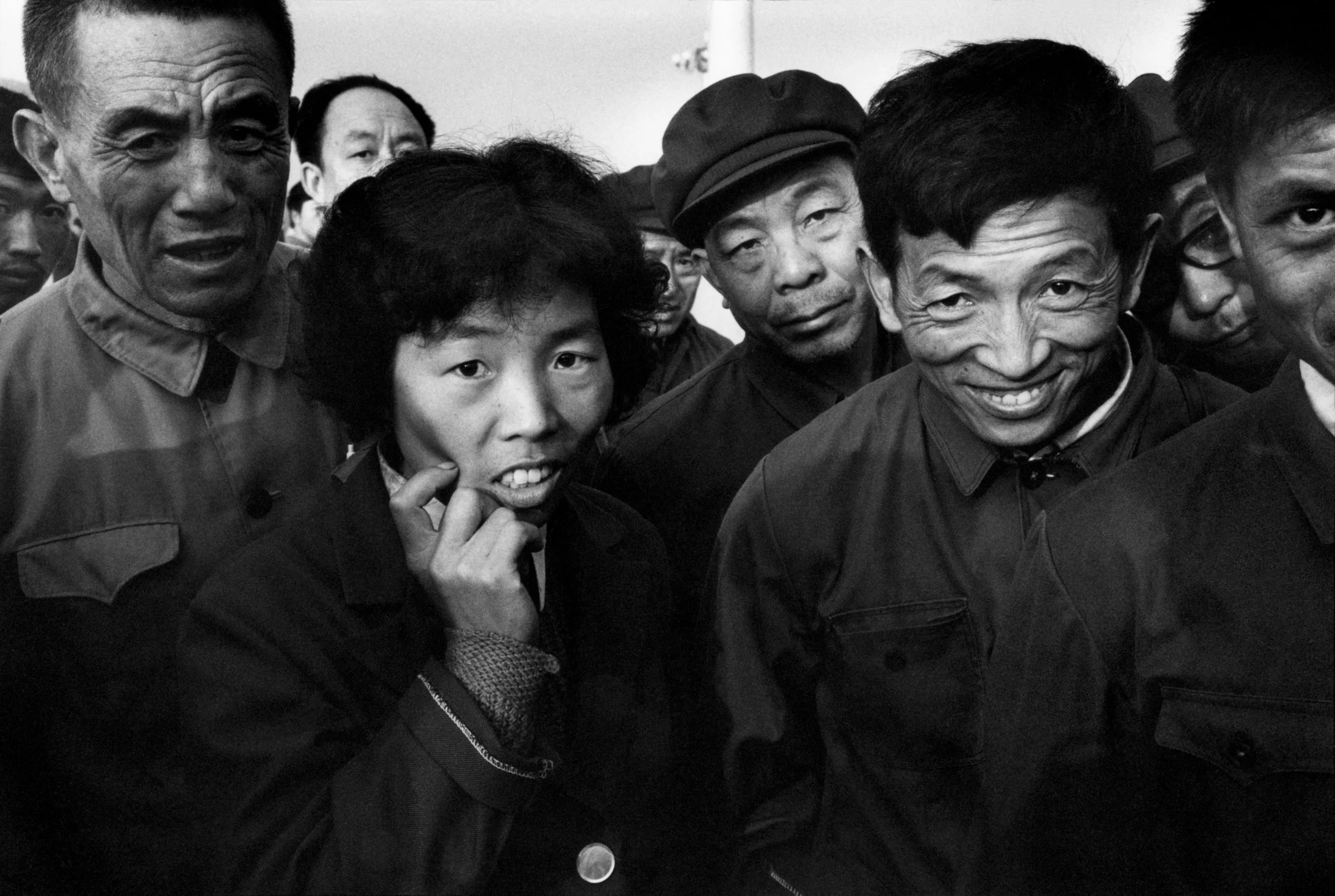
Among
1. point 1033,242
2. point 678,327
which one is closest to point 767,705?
point 1033,242

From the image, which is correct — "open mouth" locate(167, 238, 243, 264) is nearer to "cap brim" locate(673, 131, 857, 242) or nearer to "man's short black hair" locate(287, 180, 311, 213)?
"cap brim" locate(673, 131, 857, 242)

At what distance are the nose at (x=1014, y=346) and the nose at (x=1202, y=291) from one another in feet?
1.60

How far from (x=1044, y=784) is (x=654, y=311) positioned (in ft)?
2.69

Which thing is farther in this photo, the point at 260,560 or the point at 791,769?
the point at 791,769

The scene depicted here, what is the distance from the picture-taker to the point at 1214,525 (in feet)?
4.38

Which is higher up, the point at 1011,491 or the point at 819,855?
the point at 1011,491


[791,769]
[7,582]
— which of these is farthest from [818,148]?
[7,582]

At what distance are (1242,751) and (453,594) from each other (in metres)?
0.82

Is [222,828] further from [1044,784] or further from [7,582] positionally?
[1044,784]

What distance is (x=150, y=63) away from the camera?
5.29 feet

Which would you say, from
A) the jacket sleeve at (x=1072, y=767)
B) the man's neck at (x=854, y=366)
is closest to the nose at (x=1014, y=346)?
the jacket sleeve at (x=1072, y=767)

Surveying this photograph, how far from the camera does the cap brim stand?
223 cm

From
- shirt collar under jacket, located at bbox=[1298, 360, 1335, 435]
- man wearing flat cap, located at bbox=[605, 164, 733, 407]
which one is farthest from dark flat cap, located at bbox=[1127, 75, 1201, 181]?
man wearing flat cap, located at bbox=[605, 164, 733, 407]

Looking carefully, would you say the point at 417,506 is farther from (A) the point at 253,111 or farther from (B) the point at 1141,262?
(B) the point at 1141,262
